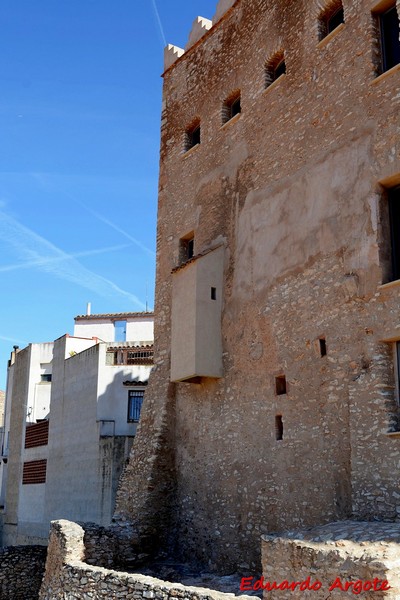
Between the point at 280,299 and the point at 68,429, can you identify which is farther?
the point at 68,429

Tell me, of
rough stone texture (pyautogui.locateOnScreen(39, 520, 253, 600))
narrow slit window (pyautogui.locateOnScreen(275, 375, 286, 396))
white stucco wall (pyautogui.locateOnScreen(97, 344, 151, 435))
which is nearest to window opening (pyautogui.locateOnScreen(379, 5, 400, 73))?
narrow slit window (pyautogui.locateOnScreen(275, 375, 286, 396))

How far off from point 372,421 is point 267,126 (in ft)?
20.6

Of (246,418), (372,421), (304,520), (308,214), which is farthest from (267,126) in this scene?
(304,520)

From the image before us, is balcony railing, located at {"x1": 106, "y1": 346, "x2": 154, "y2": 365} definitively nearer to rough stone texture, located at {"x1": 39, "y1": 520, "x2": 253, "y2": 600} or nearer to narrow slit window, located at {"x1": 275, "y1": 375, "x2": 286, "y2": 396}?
rough stone texture, located at {"x1": 39, "y1": 520, "x2": 253, "y2": 600}

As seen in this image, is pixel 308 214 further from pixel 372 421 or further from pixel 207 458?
pixel 207 458

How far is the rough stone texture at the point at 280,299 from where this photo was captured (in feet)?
31.6

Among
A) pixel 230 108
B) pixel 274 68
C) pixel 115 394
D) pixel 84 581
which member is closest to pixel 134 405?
pixel 115 394

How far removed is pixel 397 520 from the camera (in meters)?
8.30

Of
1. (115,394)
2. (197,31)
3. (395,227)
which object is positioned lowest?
(115,394)

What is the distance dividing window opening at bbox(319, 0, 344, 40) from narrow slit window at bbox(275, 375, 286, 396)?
232 inches

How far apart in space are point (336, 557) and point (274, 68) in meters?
9.64

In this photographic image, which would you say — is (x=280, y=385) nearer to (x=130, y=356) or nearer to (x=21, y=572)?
(x=21, y=572)

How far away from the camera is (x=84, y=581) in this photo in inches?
399

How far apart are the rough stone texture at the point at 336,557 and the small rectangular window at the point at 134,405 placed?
1300cm
